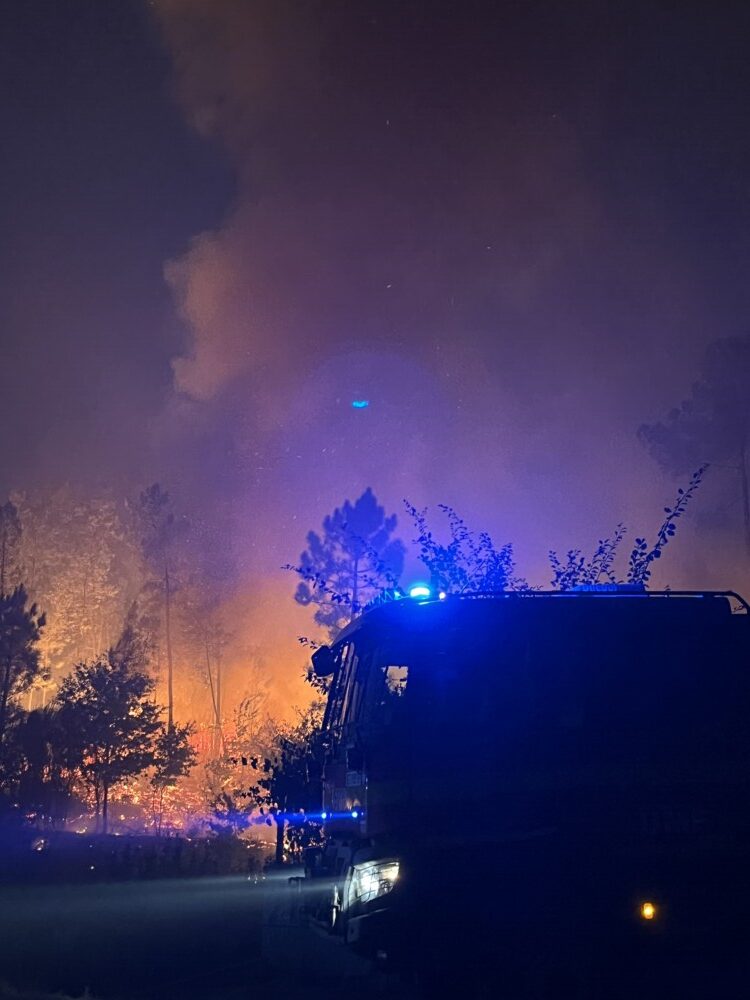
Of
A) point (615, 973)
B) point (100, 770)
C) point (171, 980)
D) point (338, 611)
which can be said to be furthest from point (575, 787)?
point (338, 611)

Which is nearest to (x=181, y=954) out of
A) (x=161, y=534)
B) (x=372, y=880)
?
(x=372, y=880)

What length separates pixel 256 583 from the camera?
8075 cm

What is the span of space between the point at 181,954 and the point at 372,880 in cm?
578

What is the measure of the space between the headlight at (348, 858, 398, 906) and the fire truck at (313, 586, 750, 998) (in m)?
0.01

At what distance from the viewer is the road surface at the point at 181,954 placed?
25.7 feet

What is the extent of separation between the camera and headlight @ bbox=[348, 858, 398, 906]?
4977 mm

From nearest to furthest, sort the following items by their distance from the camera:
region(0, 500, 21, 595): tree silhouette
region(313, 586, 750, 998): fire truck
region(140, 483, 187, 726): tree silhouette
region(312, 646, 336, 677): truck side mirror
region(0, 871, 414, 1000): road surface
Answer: region(313, 586, 750, 998): fire truck < region(0, 871, 414, 1000): road surface < region(312, 646, 336, 677): truck side mirror < region(0, 500, 21, 595): tree silhouette < region(140, 483, 187, 726): tree silhouette

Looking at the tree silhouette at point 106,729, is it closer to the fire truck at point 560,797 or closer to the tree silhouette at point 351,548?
the tree silhouette at point 351,548

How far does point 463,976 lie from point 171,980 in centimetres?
500

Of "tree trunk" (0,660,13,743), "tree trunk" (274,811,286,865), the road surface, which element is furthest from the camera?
"tree trunk" (0,660,13,743)

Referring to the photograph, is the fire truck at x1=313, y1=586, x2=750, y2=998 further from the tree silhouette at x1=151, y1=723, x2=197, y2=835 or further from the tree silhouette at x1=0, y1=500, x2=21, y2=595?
the tree silhouette at x1=0, y1=500, x2=21, y2=595

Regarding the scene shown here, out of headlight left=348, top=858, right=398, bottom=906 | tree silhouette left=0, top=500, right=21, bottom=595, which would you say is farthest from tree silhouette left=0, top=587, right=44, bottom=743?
headlight left=348, top=858, right=398, bottom=906

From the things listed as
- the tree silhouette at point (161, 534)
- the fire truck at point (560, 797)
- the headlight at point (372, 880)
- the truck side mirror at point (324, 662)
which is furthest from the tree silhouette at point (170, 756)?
the tree silhouette at point (161, 534)

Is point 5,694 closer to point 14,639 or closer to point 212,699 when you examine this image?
point 14,639
